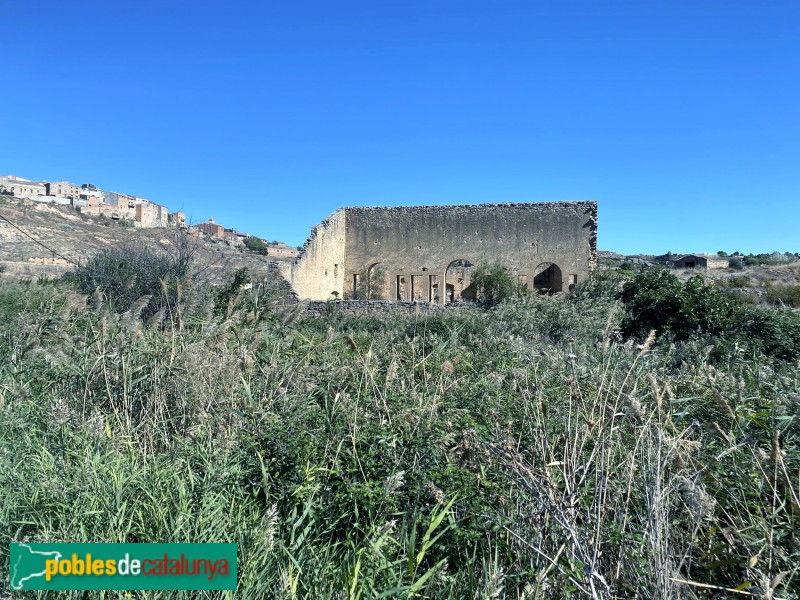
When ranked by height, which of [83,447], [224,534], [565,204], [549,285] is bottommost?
[224,534]

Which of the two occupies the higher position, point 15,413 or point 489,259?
point 489,259

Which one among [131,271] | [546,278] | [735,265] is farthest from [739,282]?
[131,271]

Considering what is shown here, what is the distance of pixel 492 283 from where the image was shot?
17.6 meters

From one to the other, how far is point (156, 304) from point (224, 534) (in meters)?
6.58

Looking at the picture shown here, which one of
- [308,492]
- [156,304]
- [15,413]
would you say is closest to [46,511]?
[308,492]

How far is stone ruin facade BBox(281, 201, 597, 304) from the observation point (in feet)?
58.8

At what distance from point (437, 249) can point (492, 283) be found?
3.07 metres

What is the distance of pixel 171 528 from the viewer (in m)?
2.02

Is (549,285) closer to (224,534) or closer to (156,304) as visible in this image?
(156,304)

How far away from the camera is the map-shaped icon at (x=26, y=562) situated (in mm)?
1701

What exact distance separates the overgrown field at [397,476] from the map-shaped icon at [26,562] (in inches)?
3.2
